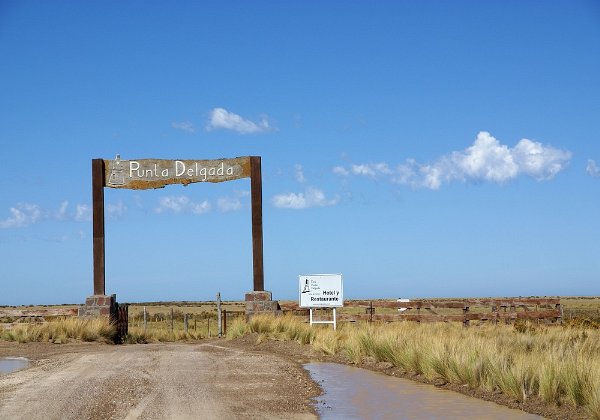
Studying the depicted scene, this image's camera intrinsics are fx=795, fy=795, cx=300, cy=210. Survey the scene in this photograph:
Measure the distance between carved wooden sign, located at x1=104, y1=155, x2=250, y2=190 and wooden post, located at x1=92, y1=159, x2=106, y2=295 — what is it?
26cm

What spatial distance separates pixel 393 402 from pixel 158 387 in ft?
13.0

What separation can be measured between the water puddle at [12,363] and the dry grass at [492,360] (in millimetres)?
7115

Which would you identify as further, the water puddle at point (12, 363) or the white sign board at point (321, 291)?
the white sign board at point (321, 291)

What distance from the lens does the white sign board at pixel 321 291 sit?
1046 inches

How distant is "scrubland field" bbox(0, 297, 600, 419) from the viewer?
1155 centimetres

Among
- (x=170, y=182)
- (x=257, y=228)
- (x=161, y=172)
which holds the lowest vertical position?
(x=257, y=228)

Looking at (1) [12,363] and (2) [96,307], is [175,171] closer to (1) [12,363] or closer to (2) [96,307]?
(2) [96,307]

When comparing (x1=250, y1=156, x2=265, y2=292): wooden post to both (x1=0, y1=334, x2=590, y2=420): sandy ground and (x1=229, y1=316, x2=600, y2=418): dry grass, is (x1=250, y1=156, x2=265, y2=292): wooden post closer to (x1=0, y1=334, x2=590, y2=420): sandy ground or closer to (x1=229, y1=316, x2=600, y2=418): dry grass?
(x1=229, y1=316, x2=600, y2=418): dry grass

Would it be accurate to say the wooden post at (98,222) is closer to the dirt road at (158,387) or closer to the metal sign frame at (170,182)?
the metal sign frame at (170,182)

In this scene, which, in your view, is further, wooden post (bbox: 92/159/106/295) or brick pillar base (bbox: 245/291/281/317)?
wooden post (bbox: 92/159/106/295)

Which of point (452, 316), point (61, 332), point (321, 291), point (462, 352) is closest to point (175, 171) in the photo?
point (321, 291)

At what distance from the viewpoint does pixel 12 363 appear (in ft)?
60.0

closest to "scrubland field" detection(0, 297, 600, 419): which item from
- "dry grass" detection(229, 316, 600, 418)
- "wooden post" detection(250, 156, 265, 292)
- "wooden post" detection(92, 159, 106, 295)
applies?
"dry grass" detection(229, 316, 600, 418)

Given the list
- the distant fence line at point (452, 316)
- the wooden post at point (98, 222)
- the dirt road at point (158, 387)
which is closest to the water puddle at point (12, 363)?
the dirt road at point (158, 387)
